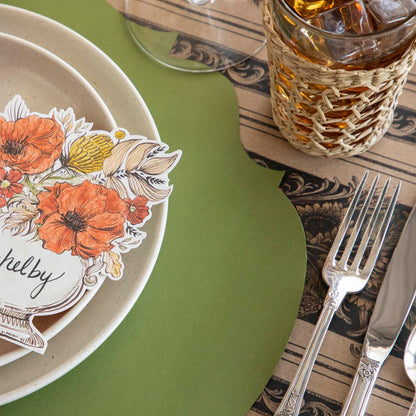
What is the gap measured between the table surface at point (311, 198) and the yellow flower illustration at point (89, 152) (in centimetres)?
11

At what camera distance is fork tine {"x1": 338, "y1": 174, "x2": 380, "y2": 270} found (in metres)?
0.54

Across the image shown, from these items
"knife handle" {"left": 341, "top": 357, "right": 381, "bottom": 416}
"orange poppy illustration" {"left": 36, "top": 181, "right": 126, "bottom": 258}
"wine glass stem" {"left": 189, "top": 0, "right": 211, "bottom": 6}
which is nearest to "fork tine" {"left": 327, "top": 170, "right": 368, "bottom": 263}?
"knife handle" {"left": 341, "top": 357, "right": 381, "bottom": 416}

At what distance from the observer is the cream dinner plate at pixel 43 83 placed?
56 cm

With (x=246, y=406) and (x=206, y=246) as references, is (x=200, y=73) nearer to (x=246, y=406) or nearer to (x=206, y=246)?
(x=206, y=246)

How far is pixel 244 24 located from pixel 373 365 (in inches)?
18.1

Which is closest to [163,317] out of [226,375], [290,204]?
[226,375]

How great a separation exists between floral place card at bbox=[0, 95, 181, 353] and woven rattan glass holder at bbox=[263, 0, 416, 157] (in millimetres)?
135

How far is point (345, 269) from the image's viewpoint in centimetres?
54

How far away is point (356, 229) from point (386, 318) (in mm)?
99

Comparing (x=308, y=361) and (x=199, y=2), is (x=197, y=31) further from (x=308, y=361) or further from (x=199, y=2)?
(x=308, y=361)

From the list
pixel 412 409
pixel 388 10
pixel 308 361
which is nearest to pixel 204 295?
pixel 308 361

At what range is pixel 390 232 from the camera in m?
0.56

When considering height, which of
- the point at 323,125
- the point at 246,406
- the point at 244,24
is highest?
the point at 244,24

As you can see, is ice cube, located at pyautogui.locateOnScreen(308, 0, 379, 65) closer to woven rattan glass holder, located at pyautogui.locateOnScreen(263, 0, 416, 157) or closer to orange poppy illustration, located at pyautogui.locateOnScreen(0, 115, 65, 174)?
woven rattan glass holder, located at pyautogui.locateOnScreen(263, 0, 416, 157)
